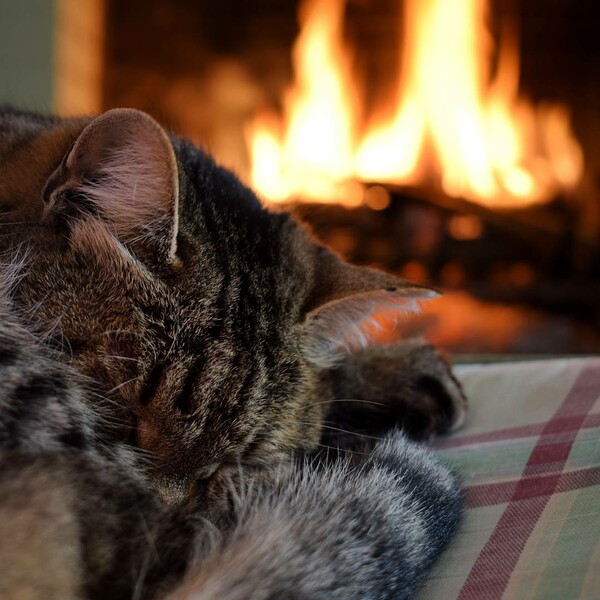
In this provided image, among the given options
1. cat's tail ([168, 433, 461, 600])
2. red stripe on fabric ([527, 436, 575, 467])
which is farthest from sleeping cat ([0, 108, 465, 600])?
red stripe on fabric ([527, 436, 575, 467])

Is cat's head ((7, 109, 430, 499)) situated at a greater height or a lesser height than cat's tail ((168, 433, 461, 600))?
greater

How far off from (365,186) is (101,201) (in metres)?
2.11

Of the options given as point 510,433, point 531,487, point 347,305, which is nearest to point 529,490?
point 531,487

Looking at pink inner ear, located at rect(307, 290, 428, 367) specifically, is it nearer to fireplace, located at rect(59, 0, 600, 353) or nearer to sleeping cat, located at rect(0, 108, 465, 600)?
sleeping cat, located at rect(0, 108, 465, 600)

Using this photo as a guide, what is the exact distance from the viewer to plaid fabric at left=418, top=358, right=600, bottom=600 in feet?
1.93

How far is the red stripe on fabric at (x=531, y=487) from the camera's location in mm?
708

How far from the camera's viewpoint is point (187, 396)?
717mm

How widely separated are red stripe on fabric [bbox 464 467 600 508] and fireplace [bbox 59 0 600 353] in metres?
1.98

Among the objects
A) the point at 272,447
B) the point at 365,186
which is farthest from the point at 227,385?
Answer: the point at 365,186

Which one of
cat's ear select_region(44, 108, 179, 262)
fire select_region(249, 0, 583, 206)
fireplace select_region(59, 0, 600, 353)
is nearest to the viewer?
cat's ear select_region(44, 108, 179, 262)

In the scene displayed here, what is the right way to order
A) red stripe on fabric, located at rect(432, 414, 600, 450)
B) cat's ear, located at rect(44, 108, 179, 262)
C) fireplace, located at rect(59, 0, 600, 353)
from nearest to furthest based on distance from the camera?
cat's ear, located at rect(44, 108, 179, 262) < red stripe on fabric, located at rect(432, 414, 600, 450) < fireplace, located at rect(59, 0, 600, 353)

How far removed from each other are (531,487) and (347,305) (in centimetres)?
30

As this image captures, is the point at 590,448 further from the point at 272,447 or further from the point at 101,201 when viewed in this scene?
the point at 101,201

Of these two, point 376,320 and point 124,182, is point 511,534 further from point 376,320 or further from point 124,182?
point 124,182
